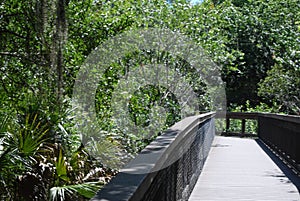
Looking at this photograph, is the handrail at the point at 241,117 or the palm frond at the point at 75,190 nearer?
the palm frond at the point at 75,190

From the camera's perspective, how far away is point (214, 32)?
576 inches

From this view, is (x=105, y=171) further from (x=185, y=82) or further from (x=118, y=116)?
(x=185, y=82)

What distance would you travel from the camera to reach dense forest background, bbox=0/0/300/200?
607 centimetres

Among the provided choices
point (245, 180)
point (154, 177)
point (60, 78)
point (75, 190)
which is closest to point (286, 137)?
point (245, 180)

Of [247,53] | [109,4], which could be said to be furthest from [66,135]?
[247,53]

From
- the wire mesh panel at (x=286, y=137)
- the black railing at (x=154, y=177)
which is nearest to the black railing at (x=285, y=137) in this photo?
the wire mesh panel at (x=286, y=137)

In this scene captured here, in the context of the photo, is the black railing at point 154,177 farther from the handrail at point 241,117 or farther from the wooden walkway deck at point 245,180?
the handrail at point 241,117

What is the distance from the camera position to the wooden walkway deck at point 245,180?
6168 millimetres

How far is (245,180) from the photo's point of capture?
7289 mm

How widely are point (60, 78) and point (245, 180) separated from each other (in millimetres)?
2924

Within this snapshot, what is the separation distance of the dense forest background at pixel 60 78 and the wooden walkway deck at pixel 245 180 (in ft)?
4.32

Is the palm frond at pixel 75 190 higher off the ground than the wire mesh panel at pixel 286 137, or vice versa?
the wire mesh panel at pixel 286 137

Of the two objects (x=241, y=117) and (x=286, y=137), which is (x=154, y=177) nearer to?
(x=286, y=137)

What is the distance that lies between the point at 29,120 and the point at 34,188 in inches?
49.1
